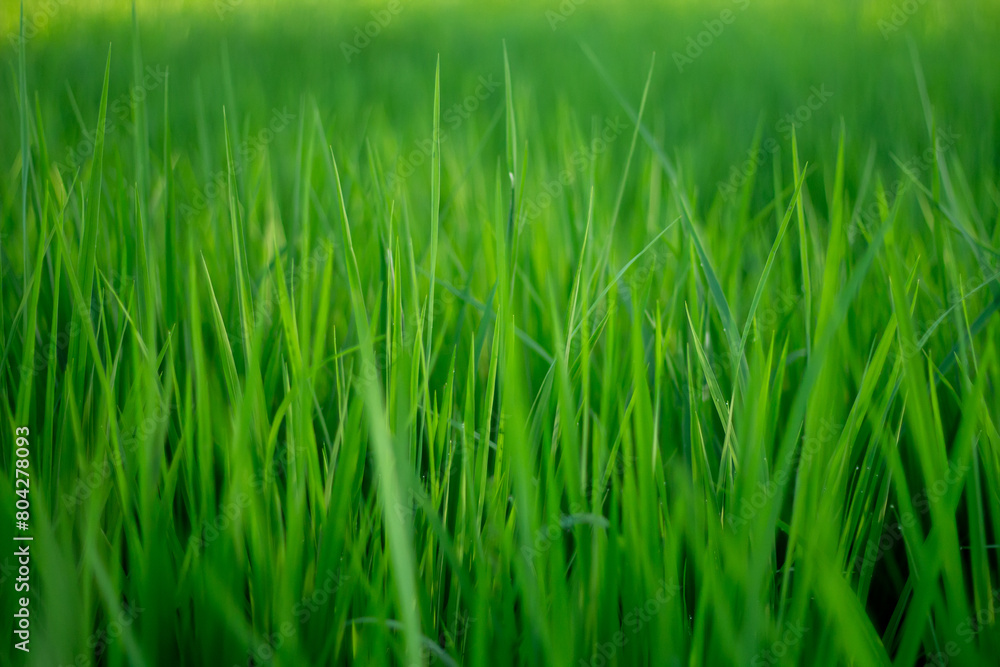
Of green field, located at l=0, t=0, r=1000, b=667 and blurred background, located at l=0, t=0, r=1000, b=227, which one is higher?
blurred background, located at l=0, t=0, r=1000, b=227

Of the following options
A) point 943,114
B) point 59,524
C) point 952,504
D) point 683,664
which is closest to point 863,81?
point 943,114

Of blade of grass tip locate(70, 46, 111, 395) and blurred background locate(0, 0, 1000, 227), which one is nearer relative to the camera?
blade of grass tip locate(70, 46, 111, 395)

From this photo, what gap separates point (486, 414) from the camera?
48 centimetres

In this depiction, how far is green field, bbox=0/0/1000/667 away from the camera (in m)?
0.38

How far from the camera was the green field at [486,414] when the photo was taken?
38cm

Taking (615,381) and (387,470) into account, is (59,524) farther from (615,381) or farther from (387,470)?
(615,381)

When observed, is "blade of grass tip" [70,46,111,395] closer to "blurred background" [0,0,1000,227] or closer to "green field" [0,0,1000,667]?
"green field" [0,0,1000,667]

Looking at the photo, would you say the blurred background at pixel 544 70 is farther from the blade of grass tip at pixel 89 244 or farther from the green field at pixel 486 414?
the blade of grass tip at pixel 89 244

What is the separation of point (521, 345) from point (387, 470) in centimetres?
29

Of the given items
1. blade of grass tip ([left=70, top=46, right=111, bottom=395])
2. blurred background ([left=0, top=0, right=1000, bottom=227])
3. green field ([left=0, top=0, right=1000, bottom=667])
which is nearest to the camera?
green field ([left=0, top=0, right=1000, bottom=667])

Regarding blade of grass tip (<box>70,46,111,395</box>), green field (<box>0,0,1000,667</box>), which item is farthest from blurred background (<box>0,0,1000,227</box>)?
blade of grass tip (<box>70,46,111,395</box>)

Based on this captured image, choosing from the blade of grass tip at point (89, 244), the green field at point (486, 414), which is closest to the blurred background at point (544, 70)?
the green field at point (486, 414)

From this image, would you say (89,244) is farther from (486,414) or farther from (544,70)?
(544,70)

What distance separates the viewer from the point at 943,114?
1104 millimetres
